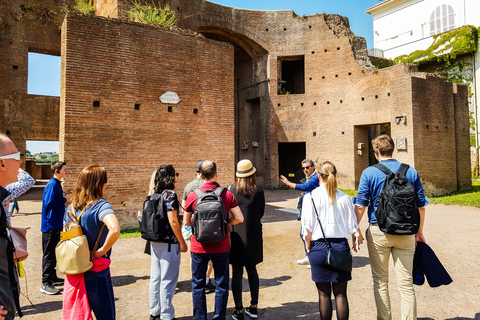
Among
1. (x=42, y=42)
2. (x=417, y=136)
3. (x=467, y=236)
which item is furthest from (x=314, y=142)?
(x=42, y=42)

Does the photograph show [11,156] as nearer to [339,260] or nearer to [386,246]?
[339,260]

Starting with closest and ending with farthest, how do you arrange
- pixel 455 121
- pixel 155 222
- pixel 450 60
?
pixel 155 222 → pixel 455 121 → pixel 450 60

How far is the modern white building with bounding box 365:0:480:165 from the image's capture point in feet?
75.6

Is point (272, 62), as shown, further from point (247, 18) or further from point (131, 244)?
point (131, 244)

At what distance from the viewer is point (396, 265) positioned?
3.11 m

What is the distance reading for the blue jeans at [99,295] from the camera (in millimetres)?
2488

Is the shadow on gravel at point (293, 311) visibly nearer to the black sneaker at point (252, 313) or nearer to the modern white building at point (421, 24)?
the black sneaker at point (252, 313)

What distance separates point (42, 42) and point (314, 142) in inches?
616

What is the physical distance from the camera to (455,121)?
17125 millimetres

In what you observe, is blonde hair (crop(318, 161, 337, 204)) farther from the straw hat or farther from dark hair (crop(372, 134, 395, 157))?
the straw hat

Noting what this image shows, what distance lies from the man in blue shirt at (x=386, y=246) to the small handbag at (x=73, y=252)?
2587 millimetres

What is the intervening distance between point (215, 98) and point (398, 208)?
8.08 meters

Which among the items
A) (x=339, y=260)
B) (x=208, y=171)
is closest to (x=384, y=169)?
(x=339, y=260)

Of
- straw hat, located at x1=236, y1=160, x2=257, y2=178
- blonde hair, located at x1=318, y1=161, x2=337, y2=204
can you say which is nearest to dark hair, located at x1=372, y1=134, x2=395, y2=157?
blonde hair, located at x1=318, y1=161, x2=337, y2=204
